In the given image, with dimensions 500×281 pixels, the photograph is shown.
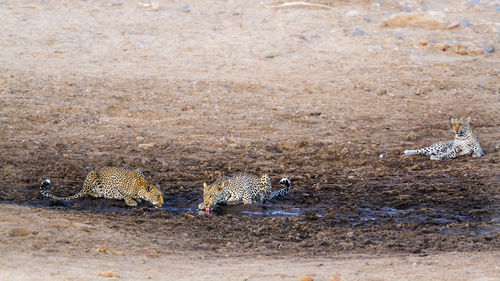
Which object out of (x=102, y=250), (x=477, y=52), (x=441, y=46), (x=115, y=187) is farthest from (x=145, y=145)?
(x=477, y=52)

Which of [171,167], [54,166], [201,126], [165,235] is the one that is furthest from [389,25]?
[165,235]

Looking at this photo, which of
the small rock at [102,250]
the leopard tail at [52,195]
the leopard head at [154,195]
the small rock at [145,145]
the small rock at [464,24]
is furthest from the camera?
the small rock at [464,24]

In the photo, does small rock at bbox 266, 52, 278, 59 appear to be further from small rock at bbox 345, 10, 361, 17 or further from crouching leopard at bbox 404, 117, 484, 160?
crouching leopard at bbox 404, 117, 484, 160

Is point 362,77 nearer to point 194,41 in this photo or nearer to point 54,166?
point 194,41

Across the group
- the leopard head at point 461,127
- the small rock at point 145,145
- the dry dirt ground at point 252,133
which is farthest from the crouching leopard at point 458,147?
the small rock at point 145,145

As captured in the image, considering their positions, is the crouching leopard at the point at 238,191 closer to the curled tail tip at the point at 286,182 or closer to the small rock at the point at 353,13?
the curled tail tip at the point at 286,182

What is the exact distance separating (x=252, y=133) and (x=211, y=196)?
374cm

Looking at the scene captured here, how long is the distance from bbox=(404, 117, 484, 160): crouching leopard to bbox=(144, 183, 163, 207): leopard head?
4.55m

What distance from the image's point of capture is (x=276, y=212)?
9.69 m

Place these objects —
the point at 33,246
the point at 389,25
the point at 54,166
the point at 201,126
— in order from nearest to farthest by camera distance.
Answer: the point at 33,246 → the point at 54,166 → the point at 201,126 → the point at 389,25

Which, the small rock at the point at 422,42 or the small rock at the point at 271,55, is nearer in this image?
the small rock at the point at 271,55

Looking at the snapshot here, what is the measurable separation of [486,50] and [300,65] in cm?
445

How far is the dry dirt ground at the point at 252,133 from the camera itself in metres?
7.54

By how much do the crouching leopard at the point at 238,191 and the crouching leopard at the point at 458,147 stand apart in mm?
3309
